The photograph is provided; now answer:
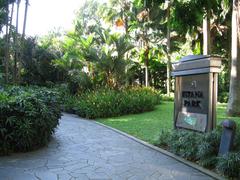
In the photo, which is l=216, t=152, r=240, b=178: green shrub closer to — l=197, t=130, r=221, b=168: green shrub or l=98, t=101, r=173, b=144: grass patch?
l=197, t=130, r=221, b=168: green shrub

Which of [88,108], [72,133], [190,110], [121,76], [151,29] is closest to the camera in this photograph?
[190,110]

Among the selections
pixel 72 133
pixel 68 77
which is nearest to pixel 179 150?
pixel 72 133

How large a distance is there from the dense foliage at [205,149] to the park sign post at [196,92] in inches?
11.7

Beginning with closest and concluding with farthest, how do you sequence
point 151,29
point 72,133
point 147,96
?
1. point 72,133
2. point 147,96
3. point 151,29

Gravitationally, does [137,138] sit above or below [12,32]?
below

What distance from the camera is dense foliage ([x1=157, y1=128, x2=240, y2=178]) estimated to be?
5.16 metres

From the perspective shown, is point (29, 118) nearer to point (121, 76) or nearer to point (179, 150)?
point (179, 150)

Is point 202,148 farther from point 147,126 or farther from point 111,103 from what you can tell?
point 111,103

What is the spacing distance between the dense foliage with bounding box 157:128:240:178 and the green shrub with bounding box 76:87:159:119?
22.7ft

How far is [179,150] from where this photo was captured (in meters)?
6.70

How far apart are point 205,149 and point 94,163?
2.14 metres

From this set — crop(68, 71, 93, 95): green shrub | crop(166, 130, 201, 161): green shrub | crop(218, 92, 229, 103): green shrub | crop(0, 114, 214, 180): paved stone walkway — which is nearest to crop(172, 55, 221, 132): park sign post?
crop(166, 130, 201, 161): green shrub

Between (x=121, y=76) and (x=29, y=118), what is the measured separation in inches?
417

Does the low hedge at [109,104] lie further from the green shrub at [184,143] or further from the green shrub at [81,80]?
the green shrub at [184,143]
